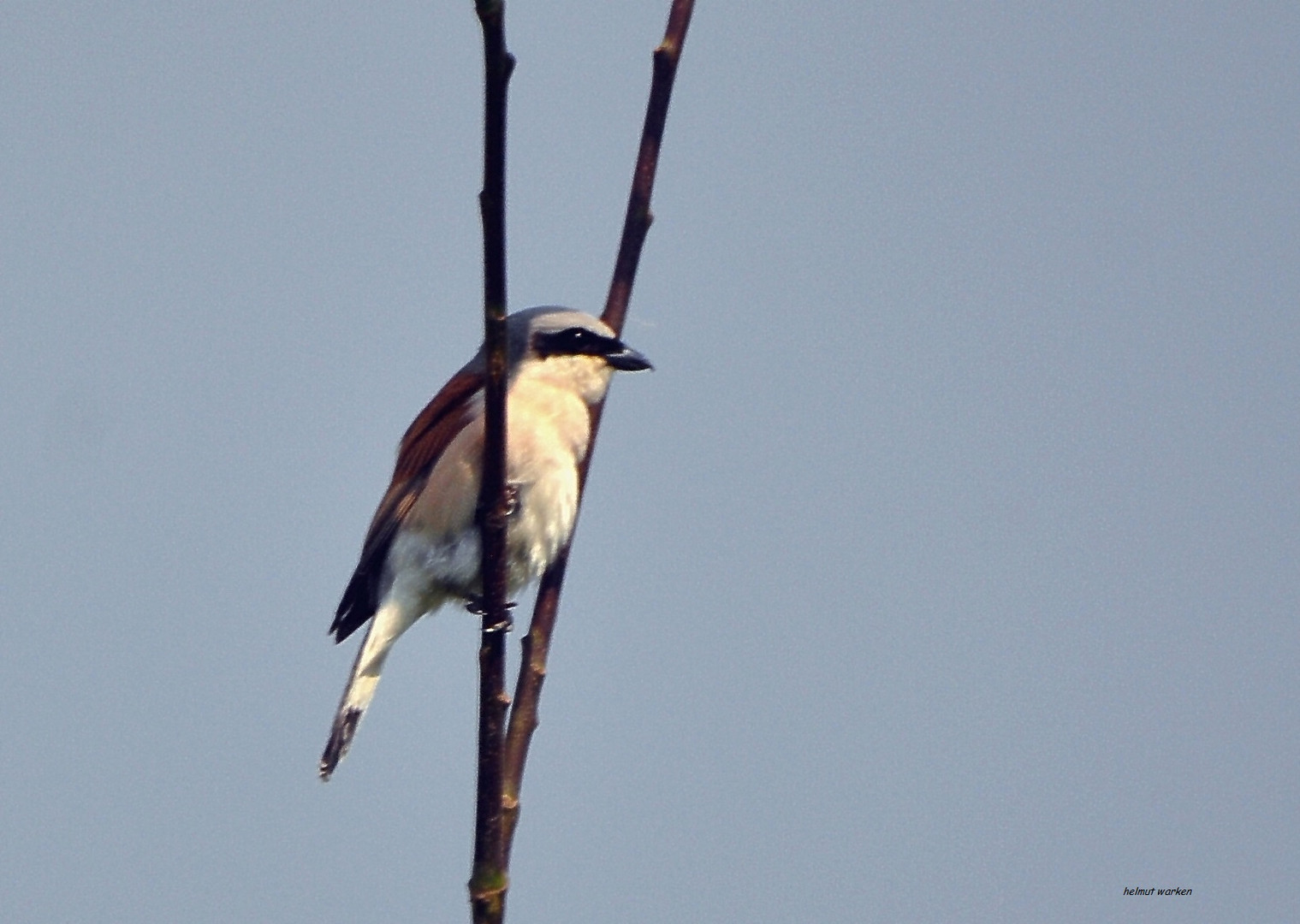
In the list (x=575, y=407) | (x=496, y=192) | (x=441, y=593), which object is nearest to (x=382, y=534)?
(x=441, y=593)

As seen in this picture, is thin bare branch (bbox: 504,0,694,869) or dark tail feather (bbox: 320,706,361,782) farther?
dark tail feather (bbox: 320,706,361,782)

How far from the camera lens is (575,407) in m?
4.56

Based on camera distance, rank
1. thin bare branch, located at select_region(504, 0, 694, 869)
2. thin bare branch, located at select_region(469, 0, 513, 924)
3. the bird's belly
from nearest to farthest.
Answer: thin bare branch, located at select_region(469, 0, 513, 924) < thin bare branch, located at select_region(504, 0, 694, 869) < the bird's belly

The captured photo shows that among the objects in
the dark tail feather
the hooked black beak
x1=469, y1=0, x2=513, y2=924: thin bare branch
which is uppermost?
the hooked black beak

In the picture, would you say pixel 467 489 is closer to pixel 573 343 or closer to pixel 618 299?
pixel 573 343

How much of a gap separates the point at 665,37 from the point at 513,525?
160 cm

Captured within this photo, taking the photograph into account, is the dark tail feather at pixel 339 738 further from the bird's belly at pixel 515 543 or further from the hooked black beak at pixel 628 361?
the hooked black beak at pixel 628 361

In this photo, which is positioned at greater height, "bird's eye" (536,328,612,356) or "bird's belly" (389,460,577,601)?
"bird's eye" (536,328,612,356)

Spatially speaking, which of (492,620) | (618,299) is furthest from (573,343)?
(492,620)

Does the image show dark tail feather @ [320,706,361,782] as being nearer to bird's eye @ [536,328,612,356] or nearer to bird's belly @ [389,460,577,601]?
bird's belly @ [389,460,577,601]

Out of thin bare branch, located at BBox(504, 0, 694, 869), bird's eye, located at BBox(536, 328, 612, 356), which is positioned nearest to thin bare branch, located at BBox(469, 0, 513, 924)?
thin bare branch, located at BBox(504, 0, 694, 869)

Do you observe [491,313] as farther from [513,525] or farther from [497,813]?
[513,525]

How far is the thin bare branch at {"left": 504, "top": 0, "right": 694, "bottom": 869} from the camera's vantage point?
303 centimetres

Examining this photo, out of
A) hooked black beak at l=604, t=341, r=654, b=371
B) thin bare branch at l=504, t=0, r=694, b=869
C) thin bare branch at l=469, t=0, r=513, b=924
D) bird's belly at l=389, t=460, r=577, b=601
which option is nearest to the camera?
thin bare branch at l=469, t=0, r=513, b=924
